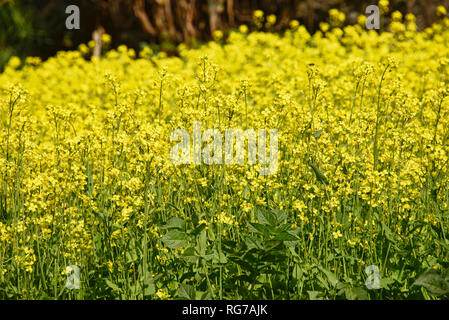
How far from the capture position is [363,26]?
9.28 metres

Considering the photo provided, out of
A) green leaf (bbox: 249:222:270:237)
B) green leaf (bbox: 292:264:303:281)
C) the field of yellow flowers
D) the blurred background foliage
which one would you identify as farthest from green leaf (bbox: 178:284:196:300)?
the blurred background foliage

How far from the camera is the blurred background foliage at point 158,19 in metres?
9.55

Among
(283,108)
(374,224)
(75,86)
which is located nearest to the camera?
(374,224)

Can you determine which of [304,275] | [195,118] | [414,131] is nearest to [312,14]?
[414,131]

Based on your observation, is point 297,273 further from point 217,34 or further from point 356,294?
point 217,34

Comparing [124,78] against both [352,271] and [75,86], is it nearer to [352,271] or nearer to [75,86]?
[75,86]

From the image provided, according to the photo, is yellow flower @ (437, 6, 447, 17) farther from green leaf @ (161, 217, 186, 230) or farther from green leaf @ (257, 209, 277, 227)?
green leaf @ (161, 217, 186, 230)

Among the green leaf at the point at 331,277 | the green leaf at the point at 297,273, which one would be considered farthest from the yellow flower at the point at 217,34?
the green leaf at the point at 331,277

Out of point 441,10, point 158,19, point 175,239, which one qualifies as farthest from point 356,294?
point 158,19

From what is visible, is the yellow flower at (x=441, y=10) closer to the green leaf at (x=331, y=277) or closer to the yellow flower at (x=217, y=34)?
the yellow flower at (x=217, y=34)

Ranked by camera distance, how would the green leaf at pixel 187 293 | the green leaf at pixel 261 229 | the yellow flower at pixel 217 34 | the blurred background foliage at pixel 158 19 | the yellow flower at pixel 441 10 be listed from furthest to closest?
the blurred background foliage at pixel 158 19 → the yellow flower at pixel 217 34 → the yellow flower at pixel 441 10 → the green leaf at pixel 261 229 → the green leaf at pixel 187 293

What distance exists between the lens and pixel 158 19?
9.60 meters

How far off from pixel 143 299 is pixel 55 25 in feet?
29.7

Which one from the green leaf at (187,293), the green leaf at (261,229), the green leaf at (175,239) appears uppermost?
the green leaf at (261,229)
